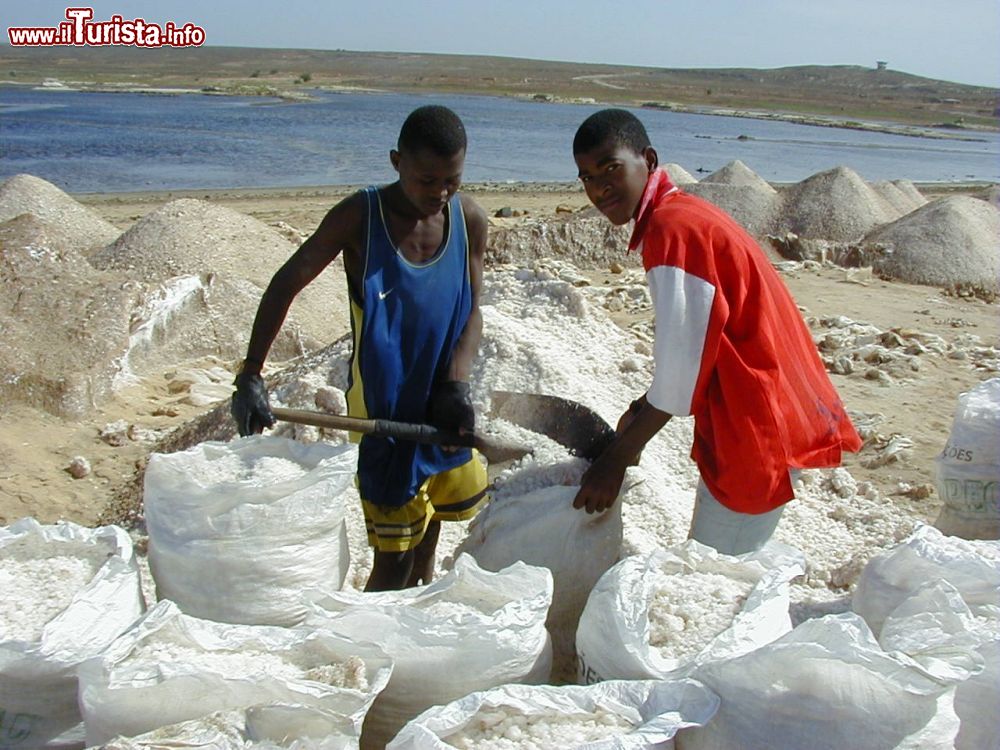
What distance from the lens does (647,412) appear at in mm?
2035

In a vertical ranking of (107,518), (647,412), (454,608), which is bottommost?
(107,518)

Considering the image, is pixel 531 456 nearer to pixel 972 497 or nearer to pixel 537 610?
pixel 537 610

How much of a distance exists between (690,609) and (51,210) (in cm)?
680

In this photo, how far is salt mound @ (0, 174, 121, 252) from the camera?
7.09m

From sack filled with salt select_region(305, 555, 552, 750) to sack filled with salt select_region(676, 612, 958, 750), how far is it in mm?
345

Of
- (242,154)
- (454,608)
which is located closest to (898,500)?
(454,608)

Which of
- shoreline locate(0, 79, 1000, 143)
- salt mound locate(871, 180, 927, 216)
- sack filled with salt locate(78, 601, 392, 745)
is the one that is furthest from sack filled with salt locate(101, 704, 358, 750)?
shoreline locate(0, 79, 1000, 143)

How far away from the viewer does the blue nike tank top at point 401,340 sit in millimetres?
2164

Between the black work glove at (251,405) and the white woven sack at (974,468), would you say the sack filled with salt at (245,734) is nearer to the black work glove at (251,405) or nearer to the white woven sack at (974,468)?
the black work glove at (251,405)

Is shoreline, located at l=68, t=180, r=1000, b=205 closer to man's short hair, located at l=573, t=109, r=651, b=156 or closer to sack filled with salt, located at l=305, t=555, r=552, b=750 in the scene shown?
man's short hair, located at l=573, t=109, r=651, b=156

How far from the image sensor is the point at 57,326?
4484 mm

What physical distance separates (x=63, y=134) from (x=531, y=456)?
20.8m

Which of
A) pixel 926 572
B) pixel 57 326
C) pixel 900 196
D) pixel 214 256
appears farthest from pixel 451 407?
pixel 900 196

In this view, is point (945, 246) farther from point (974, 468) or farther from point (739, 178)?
point (974, 468)
